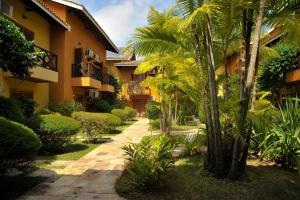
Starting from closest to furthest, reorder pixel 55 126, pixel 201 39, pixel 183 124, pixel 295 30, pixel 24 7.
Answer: pixel 295 30 < pixel 201 39 < pixel 55 126 < pixel 24 7 < pixel 183 124

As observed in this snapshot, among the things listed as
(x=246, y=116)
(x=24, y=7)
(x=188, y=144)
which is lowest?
(x=188, y=144)

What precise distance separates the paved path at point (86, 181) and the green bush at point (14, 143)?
768 mm

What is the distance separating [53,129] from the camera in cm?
969

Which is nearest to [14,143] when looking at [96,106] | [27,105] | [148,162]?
[148,162]

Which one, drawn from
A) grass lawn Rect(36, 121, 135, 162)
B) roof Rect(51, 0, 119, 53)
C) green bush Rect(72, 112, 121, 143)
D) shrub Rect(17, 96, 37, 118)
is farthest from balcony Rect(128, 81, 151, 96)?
shrub Rect(17, 96, 37, 118)

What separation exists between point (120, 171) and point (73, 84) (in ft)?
34.7

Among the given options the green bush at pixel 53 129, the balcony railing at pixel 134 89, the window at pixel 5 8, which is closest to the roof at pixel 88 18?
the window at pixel 5 8

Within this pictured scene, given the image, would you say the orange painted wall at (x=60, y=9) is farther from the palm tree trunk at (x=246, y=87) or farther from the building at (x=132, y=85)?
the building at (x=132, y=85)

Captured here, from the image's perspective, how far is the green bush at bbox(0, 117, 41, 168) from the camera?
5.50 m

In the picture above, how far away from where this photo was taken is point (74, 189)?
6387 mm

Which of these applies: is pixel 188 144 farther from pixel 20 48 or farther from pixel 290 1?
Result: pixel 20 48

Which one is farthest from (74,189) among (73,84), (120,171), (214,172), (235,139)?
(73,84)

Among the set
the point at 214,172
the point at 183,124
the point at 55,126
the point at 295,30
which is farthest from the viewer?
the point at 183,124

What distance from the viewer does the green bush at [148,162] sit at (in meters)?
6.24
